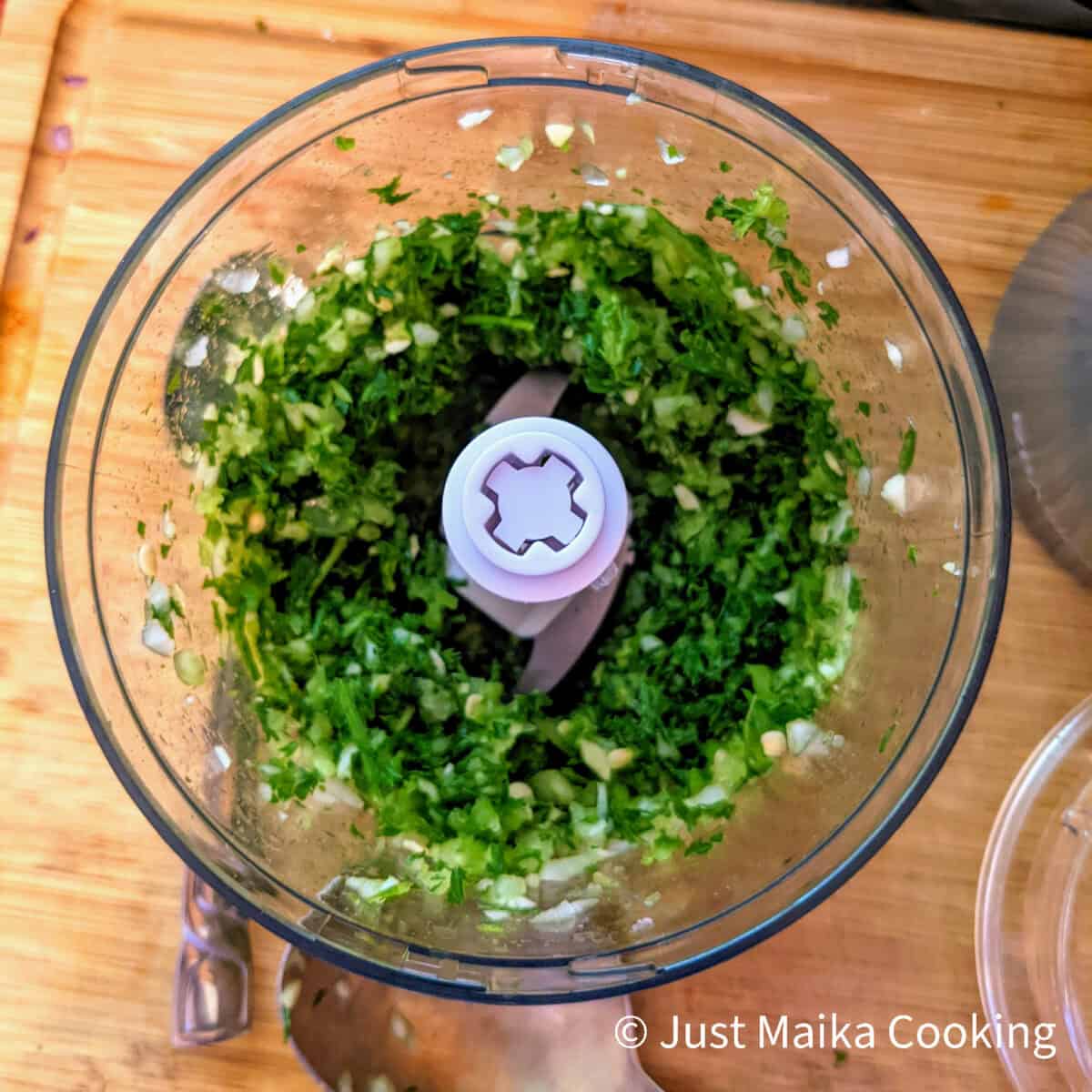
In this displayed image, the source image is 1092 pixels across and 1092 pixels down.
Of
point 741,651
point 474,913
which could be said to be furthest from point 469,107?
point 474,913

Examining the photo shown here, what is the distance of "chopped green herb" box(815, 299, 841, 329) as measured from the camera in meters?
0.90

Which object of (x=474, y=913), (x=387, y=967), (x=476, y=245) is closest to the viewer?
(x=387, y=967)

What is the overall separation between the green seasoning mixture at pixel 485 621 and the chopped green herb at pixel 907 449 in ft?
0.17

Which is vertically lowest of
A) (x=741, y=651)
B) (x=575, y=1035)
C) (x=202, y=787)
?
(x=575, y=1035)

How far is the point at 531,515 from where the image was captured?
95 cm

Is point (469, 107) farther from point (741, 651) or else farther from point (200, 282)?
point (741, 651)

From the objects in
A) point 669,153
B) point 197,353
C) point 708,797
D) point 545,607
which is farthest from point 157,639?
point 669,153

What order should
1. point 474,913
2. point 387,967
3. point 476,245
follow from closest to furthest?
point 387,967, point 474,913, point 476,245

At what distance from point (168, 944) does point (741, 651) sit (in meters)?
0.61

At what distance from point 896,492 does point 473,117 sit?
1.68 feet

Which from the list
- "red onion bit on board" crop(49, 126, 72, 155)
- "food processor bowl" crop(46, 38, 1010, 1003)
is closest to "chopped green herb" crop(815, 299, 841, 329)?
"food processor bowl" crop(46, 38, 1010, 1003)

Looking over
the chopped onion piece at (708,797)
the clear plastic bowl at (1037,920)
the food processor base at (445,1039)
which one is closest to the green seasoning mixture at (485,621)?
the chopped onion piece at (708,797)

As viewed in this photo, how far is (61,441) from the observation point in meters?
0.77

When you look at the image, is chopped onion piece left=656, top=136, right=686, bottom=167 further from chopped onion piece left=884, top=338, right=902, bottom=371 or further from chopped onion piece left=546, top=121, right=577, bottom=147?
chopped onion piece left=884, top=338, right=902, bottom=371
